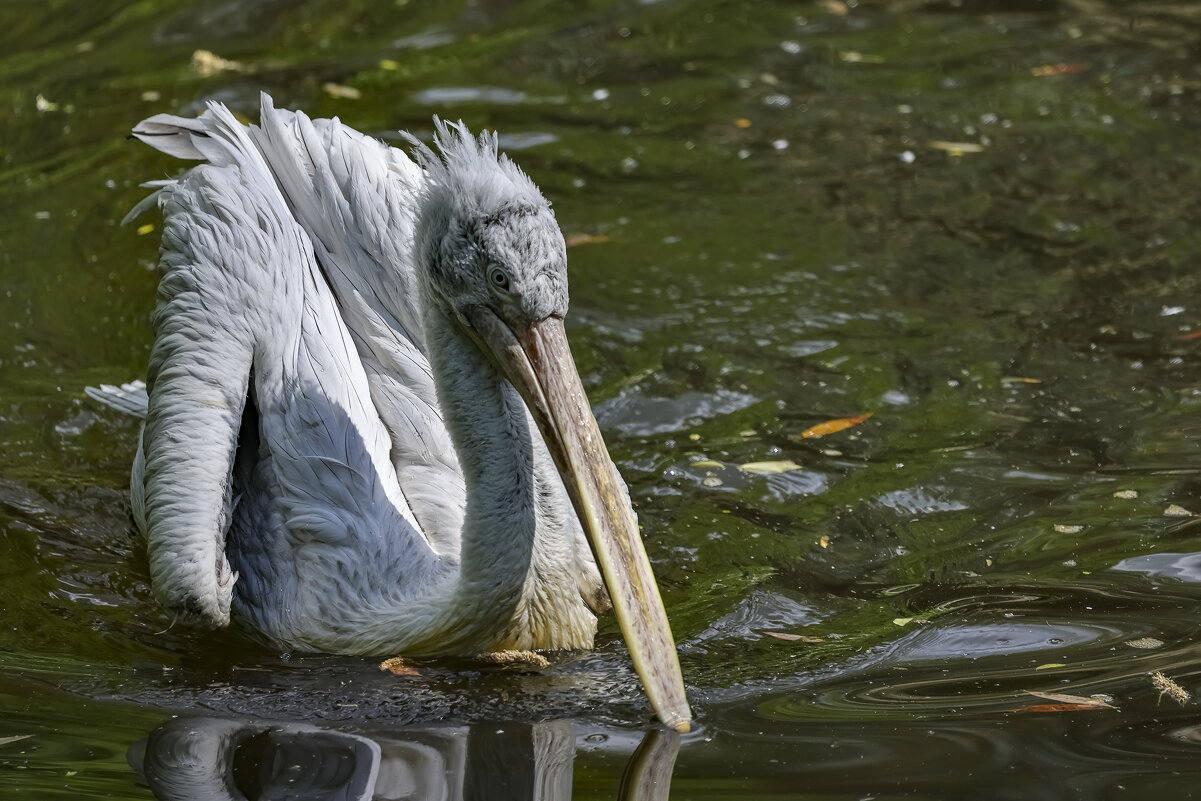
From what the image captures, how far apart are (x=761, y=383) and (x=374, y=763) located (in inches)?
107

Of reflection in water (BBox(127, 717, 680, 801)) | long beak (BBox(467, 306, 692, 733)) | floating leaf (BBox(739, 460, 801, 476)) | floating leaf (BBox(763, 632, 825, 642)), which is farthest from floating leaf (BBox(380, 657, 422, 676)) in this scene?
floating leaf (BBox(739, 460, 801, 476))

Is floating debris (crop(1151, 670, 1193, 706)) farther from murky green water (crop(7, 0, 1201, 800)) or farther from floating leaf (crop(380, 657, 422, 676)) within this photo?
floating leaf (crop(380, 657, 422, 676))

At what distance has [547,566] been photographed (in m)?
4.06

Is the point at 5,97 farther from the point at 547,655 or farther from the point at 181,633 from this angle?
the point at 547,655

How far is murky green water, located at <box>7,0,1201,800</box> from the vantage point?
11.5ft

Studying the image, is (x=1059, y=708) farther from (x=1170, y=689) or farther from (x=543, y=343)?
(x=543, y=343)

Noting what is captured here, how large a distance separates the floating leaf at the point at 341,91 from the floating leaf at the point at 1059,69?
3656mm

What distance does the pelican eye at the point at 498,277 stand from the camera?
369 centimetres

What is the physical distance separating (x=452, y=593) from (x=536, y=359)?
0.67 m

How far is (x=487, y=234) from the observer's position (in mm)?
3701

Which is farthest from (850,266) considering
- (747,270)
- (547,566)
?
(547,566)

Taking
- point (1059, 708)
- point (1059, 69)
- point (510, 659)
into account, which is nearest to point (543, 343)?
point (510, 659)

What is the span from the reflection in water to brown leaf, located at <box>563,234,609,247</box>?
11.8ft

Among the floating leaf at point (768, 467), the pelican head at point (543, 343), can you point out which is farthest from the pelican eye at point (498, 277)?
the floating leaf at point (768, 467)
